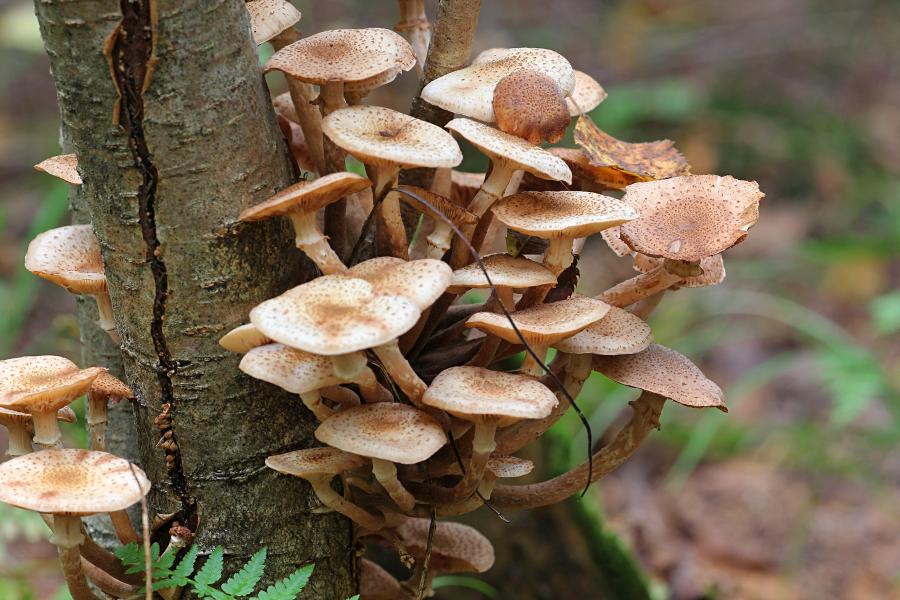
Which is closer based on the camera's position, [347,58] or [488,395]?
[488,395]

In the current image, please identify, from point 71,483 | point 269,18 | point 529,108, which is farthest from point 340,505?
point 269,18

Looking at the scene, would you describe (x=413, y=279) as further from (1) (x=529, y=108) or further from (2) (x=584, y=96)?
(2) (x=584, y=96)

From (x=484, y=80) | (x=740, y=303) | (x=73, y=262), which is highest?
(x=484, y=80)

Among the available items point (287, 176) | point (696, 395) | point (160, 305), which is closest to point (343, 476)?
point (160, 305)

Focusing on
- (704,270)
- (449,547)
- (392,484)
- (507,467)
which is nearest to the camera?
(392,484)

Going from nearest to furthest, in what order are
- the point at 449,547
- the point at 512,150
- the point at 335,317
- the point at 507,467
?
the point at 335,317 < the point at 512,150 < the point at 507,467 < the point at 449,547

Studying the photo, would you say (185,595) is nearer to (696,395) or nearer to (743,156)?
(696,395)

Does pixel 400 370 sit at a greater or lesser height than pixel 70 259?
lesser

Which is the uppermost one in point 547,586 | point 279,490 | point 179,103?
point 179,103
